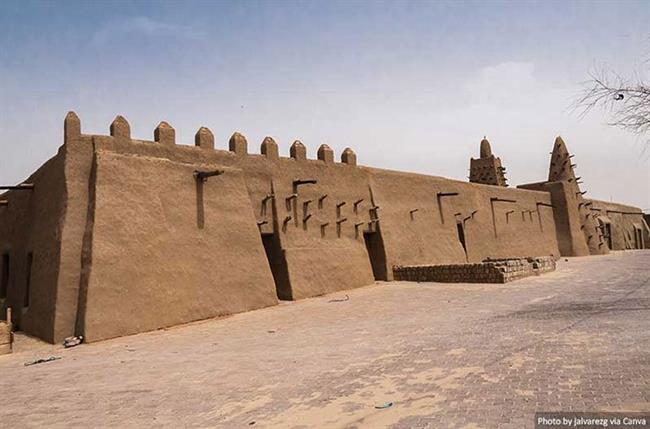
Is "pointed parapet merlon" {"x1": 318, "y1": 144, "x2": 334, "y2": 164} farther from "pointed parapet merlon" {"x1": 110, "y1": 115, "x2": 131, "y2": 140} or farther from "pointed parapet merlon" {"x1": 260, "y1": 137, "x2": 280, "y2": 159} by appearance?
"pointed parapet merlon" {"x1": 110, "y1": 115, "x2": 131, "y2": 140}

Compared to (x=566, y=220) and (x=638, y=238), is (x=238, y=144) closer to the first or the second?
(x=566, y=220)

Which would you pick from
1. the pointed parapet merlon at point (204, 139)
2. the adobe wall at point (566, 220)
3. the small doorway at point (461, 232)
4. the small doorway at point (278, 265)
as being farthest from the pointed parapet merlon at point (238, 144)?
the adobe wall at point (566, 220)

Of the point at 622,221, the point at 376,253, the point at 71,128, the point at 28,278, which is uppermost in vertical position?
the point at 71,128

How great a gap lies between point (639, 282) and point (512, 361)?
10720mm

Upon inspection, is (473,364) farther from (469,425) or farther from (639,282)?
(639,282)

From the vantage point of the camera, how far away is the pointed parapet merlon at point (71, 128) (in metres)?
11.8

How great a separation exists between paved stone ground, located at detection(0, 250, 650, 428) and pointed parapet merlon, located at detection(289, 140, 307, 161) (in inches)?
248

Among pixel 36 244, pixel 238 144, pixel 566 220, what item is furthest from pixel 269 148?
pixel 566 220

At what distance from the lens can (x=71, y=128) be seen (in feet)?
38.9

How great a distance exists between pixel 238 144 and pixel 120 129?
3475 mm

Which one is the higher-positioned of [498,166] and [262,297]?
[498,166]

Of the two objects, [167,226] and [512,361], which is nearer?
[512,361]

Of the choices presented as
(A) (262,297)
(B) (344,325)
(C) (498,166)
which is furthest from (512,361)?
(C) (498,166)

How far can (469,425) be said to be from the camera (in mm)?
4535
